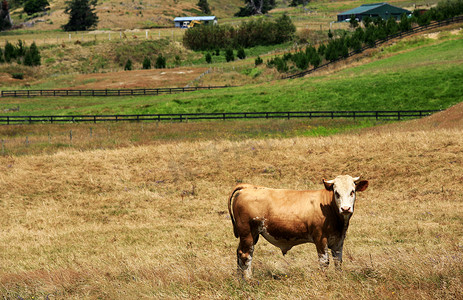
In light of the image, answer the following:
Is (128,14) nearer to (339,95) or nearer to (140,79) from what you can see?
(140,79)

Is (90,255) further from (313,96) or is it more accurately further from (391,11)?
(391,11)

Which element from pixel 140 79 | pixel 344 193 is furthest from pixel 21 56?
pixel 344 193

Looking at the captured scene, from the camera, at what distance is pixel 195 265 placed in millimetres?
10758

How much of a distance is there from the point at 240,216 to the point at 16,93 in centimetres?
7709

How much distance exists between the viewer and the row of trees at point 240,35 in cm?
12375

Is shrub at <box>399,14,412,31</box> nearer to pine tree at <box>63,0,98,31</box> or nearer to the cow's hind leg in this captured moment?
the cow's hind leg

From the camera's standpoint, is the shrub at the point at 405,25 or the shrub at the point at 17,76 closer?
the shrub at the point at 405,25

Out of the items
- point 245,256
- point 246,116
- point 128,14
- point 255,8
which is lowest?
point 246,116

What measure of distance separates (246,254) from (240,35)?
120189 millimetres

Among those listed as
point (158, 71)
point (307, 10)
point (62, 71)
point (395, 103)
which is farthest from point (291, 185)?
point (307, 10)

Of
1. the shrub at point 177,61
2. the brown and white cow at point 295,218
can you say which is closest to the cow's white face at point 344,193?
the brown and white cow at point 295,218

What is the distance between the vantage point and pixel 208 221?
21859 mm

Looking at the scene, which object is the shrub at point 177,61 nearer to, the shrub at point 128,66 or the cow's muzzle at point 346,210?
the shrub at point 128,66

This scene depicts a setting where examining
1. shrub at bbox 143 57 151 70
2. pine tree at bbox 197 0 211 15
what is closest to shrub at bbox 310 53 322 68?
shrub at bbox 143 57 151 70
